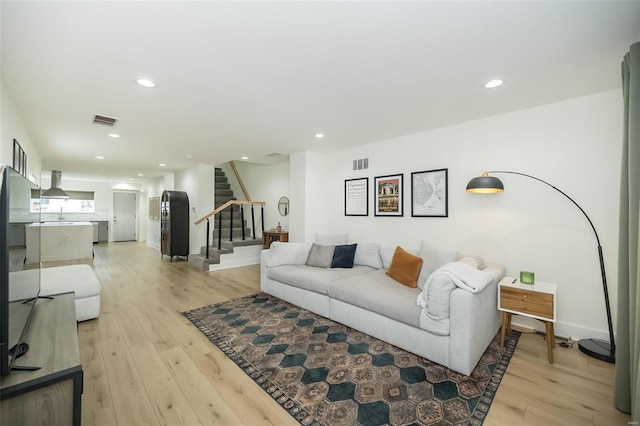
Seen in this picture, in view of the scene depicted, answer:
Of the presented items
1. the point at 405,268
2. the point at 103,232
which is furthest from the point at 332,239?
the point at 103,232

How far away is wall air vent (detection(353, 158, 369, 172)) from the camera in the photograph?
4504 mm

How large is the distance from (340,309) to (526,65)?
278 centimetres

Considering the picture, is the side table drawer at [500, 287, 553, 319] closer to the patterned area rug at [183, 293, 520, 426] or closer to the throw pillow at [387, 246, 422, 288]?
the patterned area rug at [183, 293, 520, 426]

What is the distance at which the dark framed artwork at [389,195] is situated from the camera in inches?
159

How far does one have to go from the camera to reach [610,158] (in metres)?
2.52

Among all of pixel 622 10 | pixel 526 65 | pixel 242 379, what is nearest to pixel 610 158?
pixel 526 65

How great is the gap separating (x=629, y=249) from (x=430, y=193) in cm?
212

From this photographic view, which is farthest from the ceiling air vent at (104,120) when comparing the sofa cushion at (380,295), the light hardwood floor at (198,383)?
the sofa cushion at (380,295)

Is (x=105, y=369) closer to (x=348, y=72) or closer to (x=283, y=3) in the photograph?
(x=283, y=3)

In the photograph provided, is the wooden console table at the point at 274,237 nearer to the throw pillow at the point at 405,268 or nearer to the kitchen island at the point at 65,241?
the throw pillow at the point at 405,268

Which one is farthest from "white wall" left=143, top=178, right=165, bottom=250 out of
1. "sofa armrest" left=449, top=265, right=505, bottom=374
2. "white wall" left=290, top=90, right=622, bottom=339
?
"sofa armrest" left=449, top=265, right=505, bottom=374

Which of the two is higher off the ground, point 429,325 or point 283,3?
Result: point 283,3

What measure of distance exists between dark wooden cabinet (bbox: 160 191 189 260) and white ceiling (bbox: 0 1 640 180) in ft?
11.2

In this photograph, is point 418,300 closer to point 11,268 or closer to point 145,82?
point 11,268
